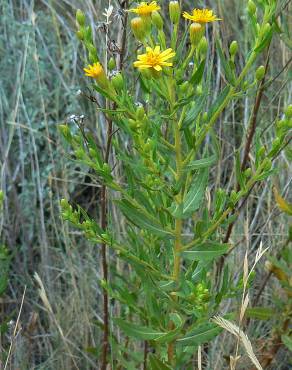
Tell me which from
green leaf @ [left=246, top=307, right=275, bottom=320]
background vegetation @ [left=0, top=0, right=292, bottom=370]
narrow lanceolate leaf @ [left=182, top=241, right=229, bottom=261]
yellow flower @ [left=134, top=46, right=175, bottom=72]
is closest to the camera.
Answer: yellow flower @ [left=134, top=46, right=175, bottom=72]

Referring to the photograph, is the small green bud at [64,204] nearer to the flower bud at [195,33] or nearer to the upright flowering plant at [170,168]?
the upright flowering plant at [170,168]

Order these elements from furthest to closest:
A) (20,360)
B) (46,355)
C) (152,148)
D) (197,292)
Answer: (46,355) < (20,360) < (197,292) < (152,148)

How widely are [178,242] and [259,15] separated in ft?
5.21

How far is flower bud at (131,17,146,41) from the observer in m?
1.39

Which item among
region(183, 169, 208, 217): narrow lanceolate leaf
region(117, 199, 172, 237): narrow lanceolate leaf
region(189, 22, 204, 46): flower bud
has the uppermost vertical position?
region(189, 22, 204, 46): flower bud

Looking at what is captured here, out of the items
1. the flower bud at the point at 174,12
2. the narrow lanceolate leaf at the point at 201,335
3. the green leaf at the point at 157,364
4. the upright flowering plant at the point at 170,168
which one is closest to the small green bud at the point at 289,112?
the upright flowering plant at the point at 170,168

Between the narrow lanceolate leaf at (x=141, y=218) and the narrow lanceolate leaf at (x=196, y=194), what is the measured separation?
→ 76 millimetres

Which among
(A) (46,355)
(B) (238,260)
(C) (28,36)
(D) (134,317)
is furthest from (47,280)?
(C) (28,36)

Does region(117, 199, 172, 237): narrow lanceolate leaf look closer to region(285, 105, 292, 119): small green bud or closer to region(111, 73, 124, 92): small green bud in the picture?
region(111, 73, 124, 92): small green bud

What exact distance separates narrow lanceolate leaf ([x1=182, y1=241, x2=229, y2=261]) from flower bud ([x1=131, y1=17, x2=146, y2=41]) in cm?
49

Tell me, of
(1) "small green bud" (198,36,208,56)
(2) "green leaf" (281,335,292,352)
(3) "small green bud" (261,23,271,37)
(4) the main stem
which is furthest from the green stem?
(2) "green leaf" (281,335,292,352)

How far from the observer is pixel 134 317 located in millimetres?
2340

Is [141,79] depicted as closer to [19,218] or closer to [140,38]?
[140,38]

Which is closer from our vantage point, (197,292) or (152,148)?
(152,148)
